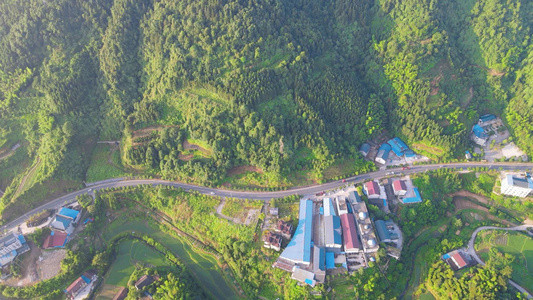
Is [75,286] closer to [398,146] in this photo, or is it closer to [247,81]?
[247,81]

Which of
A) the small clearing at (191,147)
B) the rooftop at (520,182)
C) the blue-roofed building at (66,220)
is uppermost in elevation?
the small clearing at (191,147)

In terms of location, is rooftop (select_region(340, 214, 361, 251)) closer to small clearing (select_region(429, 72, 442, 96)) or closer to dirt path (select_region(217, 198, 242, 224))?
dirt path (select_region(217, 198, 242, 224))

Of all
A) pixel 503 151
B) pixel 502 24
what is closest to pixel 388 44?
pixel 502 24

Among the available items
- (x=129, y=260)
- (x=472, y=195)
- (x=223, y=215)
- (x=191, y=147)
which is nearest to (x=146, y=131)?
(x=191, y=147)

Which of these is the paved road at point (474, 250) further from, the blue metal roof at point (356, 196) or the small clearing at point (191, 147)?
the small clearing at point (191, 147)

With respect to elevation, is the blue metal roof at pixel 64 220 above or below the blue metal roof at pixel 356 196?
above

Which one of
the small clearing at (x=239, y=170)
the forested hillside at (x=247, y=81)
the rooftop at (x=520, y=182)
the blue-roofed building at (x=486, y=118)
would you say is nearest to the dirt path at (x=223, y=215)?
the forested hillside at (x=247, y=81)
